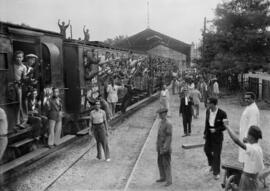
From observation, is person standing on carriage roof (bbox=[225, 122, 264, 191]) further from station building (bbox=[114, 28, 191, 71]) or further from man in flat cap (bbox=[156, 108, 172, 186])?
station building (bbox=[114, 28, 191, 71])

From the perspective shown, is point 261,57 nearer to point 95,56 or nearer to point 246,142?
point 95,56

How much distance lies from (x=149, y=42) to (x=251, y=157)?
48.2 m

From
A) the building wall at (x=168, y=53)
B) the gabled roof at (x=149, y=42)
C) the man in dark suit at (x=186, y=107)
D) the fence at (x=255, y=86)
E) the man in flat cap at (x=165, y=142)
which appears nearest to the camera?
the man in flat cap at (x=165, y=142)

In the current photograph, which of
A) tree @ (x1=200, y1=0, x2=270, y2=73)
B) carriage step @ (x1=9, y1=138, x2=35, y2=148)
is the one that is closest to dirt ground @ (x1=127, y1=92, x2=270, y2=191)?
carriage step @ (x1=9, y1=138, x2=35, y2=148)

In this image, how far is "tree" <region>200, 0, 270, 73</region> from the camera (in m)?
21.2

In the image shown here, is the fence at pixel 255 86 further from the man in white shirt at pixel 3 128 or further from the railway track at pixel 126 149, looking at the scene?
the man in white shirt at pixel 3 128

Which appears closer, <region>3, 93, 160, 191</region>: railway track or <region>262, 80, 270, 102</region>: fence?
<region>3, 93, 160, 191</region>: railway track

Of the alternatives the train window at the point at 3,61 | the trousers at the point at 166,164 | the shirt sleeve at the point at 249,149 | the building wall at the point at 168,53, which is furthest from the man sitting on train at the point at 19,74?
the building wall at the point at 168,53

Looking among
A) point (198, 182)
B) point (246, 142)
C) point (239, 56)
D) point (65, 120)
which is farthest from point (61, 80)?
point (239, 56)

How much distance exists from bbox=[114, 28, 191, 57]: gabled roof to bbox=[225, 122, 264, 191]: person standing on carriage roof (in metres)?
46.7

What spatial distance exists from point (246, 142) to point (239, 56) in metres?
17.7

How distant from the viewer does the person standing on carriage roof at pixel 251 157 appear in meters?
4.84

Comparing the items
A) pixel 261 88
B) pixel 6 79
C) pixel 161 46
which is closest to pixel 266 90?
pixel 261 88

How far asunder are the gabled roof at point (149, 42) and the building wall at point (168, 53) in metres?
0.59
